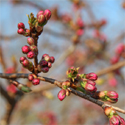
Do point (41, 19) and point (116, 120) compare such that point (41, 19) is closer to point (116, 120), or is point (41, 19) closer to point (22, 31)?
point (22, 31)

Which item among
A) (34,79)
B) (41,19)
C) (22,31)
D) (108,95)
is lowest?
(34,79)

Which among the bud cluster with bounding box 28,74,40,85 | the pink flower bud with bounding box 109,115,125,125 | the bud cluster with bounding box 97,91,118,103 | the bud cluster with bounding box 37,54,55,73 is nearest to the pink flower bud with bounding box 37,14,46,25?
the bud cluster with bounding box 37,54,55,73

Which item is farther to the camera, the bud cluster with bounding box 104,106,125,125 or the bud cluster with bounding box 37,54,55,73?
the bud cluster with bounding box 37,54,55,73

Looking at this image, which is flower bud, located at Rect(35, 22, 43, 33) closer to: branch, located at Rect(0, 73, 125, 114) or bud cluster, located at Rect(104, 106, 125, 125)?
branch, located at Rect(0, 73, 125, 114)

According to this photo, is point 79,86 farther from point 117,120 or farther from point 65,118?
point 65,118

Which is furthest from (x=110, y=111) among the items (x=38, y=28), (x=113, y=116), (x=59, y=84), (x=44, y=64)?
(x=38, y=28)

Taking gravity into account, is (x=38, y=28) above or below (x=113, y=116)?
above

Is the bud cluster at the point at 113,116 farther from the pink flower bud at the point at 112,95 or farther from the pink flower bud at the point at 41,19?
the pink flower bud at the point at 41,19

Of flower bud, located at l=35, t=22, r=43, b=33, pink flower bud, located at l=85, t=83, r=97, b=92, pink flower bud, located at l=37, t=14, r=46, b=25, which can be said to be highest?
pink flower bud, located at l=37, t=14, r=46, b=25

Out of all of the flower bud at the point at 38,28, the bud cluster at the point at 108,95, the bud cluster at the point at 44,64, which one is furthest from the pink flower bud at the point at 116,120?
the flower bud at the point at 38,28

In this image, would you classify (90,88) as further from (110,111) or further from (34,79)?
(34,79)

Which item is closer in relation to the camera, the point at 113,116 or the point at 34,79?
the point at 113,116
